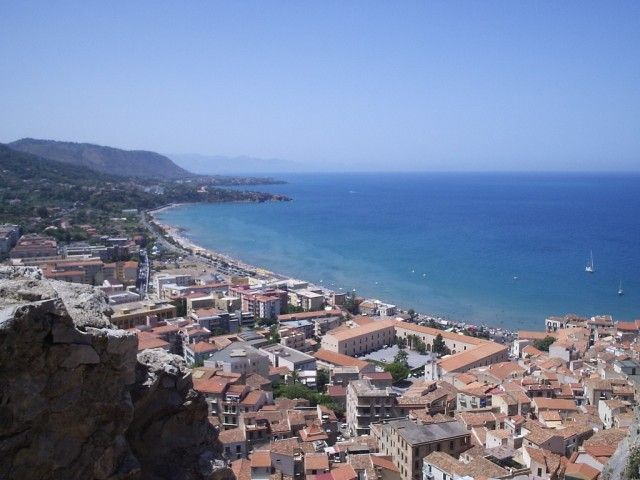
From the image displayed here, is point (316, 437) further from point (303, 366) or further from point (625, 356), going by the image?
point (625, 356)

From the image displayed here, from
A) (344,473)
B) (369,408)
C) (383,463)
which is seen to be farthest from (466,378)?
(344,473)

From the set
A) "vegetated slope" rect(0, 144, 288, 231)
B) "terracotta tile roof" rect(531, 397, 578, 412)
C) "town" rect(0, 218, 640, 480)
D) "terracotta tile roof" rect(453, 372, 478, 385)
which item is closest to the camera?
"town" rect(0, 218, 640, 480)

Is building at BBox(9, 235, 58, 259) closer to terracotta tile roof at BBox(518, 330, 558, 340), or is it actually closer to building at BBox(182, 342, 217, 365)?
building at BBox(182, 342, 217, 365)

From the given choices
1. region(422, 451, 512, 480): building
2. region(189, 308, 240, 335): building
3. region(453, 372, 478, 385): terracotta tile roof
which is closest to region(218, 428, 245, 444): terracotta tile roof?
region(422, 451, 512, 480): building

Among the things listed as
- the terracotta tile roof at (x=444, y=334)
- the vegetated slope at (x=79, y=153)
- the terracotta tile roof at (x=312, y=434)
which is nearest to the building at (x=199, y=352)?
the terracotta tile roof at (x=312, y=434)

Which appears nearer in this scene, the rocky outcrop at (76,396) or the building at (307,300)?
the rocky outcrop at (76,396)

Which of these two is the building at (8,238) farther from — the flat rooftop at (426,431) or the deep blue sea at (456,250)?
the flat rooftop at (426,431)
